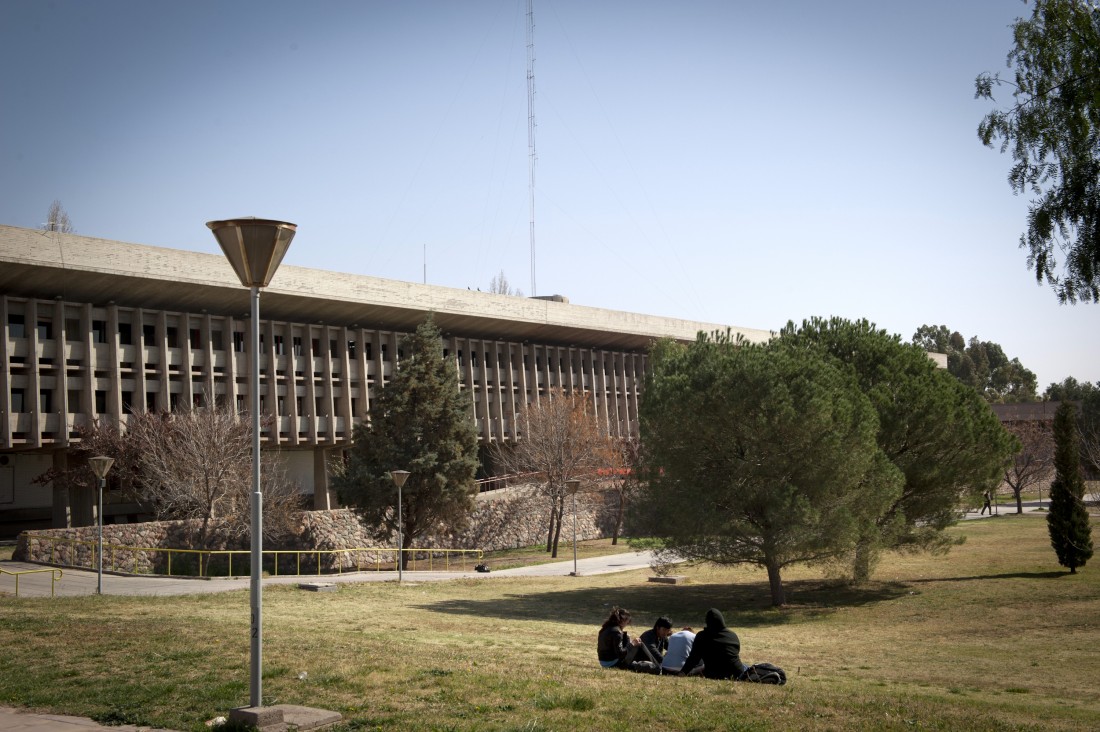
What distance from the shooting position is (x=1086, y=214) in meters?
12.0

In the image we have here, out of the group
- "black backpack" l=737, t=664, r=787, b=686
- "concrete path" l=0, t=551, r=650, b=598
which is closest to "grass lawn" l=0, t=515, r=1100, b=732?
"black backpack" l=737, t=664, r=787, b=686

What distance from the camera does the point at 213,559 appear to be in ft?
111

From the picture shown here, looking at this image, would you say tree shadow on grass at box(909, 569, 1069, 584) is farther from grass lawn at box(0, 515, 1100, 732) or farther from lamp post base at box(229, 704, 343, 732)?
lamp post base at box(229, 704, 343, 732)

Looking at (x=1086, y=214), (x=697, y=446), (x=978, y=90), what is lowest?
(x=697, y=446)

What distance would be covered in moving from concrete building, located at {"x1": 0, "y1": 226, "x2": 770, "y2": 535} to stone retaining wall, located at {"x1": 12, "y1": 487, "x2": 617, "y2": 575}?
7483 millimetres

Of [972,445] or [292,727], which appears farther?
[972,445]

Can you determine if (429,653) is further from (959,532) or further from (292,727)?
(959,532)

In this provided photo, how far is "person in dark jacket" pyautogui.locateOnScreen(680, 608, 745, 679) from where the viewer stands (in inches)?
447

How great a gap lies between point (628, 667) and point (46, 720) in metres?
6.68

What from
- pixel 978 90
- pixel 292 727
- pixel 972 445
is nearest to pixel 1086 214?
pixel 978 90

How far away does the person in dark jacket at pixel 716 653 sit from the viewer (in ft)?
37.3

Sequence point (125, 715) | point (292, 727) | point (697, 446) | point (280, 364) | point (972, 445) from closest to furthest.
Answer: point (292, 727) < point (125, 715) < point (697, 446) < point (972, 445) < point (280, 364)

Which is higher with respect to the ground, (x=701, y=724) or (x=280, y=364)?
(x=280, y=364)

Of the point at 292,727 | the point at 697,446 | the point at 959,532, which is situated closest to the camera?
the point at 292,727
